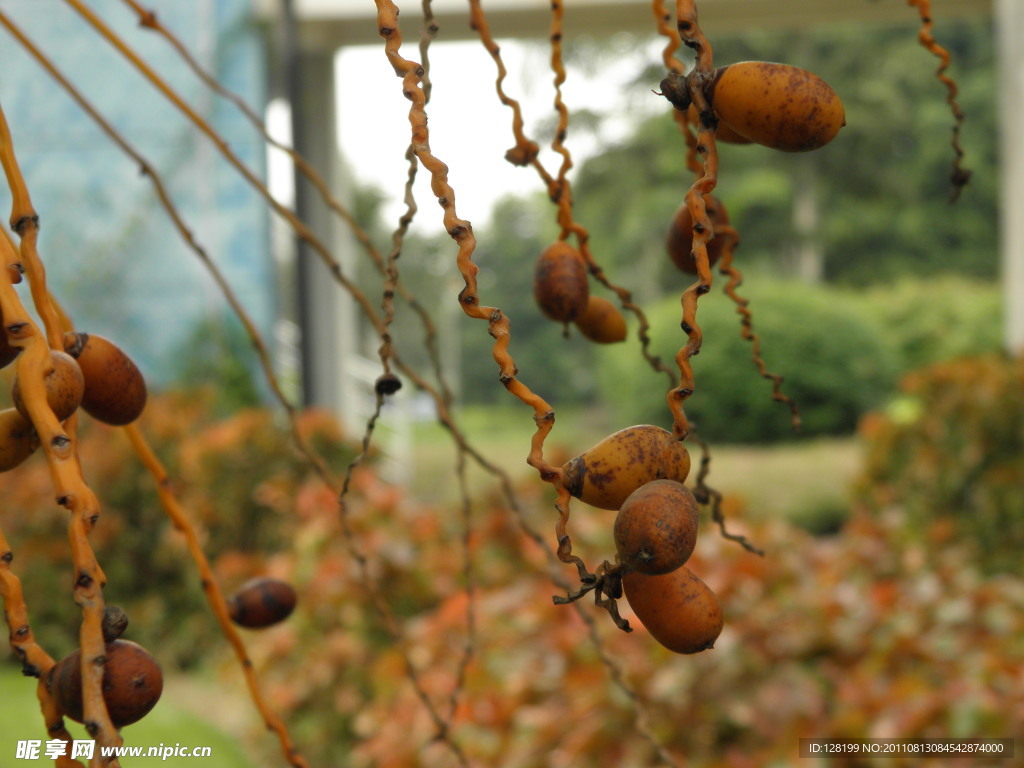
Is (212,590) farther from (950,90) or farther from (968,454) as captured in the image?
(968,454)

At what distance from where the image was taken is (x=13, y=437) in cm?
30

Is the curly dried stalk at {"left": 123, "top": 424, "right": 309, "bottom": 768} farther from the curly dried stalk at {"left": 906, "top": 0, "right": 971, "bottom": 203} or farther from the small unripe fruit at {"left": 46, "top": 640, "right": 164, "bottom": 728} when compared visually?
the curly dried stalk at {"left": 906, "top": 0, "right": 971, "bottom": 203}

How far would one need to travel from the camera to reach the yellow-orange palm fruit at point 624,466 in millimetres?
256

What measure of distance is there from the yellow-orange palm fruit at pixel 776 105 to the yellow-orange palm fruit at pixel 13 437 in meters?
0.21

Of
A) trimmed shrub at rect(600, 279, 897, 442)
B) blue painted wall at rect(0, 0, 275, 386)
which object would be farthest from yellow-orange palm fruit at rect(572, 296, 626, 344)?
trimmed shrub at rect(600, 279, 897, 442)

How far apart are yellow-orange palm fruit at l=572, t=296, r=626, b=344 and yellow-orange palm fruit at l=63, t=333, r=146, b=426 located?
17 centimetres

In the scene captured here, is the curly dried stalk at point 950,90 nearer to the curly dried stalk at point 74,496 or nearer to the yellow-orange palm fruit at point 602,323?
the yellow-orange palm fruit at point 602,323

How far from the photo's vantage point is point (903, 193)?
870cm

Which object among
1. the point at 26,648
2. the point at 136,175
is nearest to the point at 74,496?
the point at 26,648

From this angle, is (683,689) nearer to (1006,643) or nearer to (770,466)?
(1006,643)

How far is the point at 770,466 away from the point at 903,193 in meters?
4.37

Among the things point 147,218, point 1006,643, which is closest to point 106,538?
point 147,218

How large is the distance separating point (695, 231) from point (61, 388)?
169 millimetres

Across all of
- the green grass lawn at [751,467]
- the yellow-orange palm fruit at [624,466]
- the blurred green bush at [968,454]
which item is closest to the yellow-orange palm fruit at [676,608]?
the yellow-orange palm fruit at [624,466]
